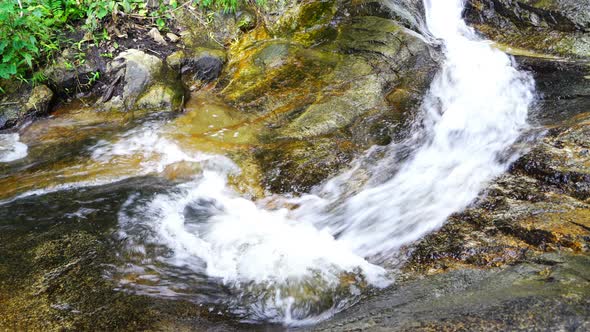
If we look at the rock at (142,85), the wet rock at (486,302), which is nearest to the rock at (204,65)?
the rock at (142,85)

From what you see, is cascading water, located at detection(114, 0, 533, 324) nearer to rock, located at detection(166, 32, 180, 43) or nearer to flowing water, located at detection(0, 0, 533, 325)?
flowing water, located at detection(0, 0, 533, 325)

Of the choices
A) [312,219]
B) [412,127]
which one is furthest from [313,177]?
[412,127]

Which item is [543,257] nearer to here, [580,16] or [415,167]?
[415,167]

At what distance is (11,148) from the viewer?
19.2ft

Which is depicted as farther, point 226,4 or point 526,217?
point 226,4

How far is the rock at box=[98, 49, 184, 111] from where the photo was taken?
6723 mm

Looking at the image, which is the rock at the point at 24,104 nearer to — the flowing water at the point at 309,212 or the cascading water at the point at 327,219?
the flowing water at the point at 309,212

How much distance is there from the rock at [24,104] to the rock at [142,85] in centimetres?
87

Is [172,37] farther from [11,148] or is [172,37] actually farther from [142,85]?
[11,148]

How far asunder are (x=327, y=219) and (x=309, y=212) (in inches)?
9.3

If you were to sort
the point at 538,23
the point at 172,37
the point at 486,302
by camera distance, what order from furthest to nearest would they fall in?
the point at 538,23 < the point at 172,37 < the point at 486,302

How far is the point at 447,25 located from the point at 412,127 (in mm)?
4427

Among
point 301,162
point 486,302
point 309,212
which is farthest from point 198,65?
point 486,302

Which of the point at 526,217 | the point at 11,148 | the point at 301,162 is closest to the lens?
the point at 526,217
